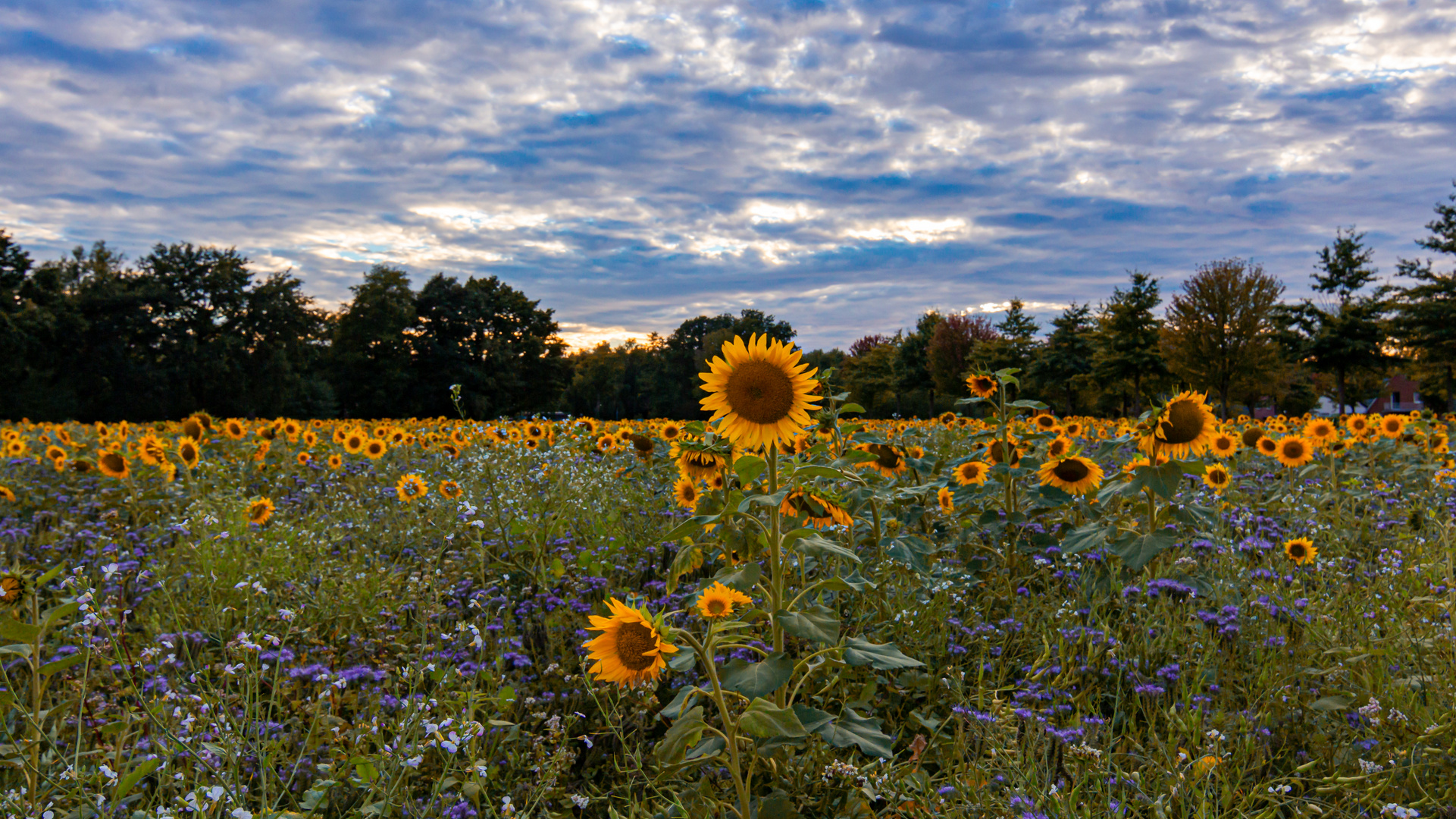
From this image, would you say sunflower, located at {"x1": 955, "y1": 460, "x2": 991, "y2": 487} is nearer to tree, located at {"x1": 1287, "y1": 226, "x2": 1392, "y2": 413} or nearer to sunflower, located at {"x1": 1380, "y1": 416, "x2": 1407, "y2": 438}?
sunflower, located at {"x1": 1380, "y1": 416, "x2": 1407, "y2": 438}

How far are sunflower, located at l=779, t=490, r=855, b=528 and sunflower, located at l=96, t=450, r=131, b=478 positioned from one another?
585cm

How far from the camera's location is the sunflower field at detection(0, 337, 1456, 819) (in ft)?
6.81

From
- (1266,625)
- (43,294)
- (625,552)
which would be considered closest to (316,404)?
(43,294)

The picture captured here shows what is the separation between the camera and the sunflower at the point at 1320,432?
22.5 ft

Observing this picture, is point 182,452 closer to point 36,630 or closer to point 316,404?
point 36,630

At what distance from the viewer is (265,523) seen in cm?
520

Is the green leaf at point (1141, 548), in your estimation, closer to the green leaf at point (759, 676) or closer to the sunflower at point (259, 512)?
the green leaf at point (759, 676)

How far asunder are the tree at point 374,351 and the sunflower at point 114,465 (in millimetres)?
41352

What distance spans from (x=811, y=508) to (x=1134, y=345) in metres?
40.8

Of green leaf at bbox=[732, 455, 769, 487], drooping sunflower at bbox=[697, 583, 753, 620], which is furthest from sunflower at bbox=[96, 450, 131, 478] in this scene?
green leaf at bbox=[732, 455, 769, 487]

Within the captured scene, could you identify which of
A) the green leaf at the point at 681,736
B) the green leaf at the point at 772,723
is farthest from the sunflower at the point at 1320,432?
the green leaf at the point at 681,736

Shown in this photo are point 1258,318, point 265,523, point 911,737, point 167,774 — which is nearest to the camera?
point 167,774

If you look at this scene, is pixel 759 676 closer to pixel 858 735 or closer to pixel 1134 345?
pixel 858 735

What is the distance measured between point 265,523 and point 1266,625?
599 centimetres
